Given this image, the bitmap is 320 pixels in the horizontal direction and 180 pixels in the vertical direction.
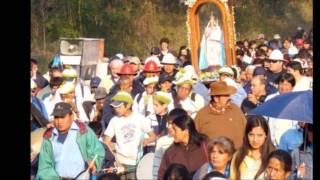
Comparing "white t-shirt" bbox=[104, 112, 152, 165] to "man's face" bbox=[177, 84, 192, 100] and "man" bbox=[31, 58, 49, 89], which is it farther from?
"man" bbox=[31, 58, 49, 89]

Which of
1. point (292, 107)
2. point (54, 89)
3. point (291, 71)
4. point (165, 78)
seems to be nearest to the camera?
point (292, 107)

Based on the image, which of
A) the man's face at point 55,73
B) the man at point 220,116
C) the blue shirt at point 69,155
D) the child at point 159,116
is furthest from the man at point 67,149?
the man at point 220,116

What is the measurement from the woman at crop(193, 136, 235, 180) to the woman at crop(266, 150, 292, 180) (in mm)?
385

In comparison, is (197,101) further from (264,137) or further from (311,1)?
(311,1)

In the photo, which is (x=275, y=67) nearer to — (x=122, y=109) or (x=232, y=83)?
(x=232, y=83)

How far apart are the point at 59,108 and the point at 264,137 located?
207 cm

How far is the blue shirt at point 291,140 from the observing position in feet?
22.6

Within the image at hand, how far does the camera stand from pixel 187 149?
6.88 m

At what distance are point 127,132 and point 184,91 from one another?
0.72m

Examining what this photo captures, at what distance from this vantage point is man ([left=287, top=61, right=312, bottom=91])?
694 cm

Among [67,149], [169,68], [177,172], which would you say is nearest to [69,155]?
[67,149]

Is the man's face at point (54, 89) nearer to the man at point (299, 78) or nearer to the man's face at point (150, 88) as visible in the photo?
the man's face at point (150, 88)

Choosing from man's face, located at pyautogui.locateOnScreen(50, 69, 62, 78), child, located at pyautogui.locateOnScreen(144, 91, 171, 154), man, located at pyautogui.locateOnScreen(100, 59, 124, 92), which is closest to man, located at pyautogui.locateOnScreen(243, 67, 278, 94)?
child, located at pyautogui.locateOnScreen(144, 91, 171, 154)
